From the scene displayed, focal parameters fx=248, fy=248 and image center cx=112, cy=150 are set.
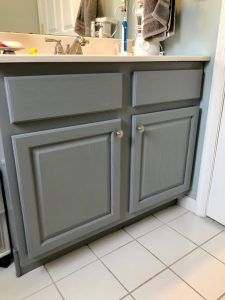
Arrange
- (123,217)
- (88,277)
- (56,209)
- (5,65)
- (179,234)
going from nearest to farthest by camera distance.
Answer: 1. (5,65)
2. (56,209)
3. (88,277)
4. (123,217)
5. (179,234)

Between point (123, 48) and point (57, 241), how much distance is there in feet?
3.67

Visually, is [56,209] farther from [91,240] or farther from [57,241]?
[91,240]

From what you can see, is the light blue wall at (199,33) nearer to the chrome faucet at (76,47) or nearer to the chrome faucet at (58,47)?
the chrome faucet at (76,47)

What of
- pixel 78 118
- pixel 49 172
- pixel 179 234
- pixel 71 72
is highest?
pixel 71 72

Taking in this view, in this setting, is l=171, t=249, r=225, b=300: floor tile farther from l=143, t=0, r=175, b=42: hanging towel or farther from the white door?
l=143, t=0, r=175, b=42: hanging towel

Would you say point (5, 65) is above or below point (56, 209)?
above

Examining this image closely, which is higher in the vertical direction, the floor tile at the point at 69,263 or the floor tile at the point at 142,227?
the floor tile at the point at 69,263

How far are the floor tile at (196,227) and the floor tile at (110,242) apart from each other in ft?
0.99

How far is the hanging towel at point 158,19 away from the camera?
126 centimetres

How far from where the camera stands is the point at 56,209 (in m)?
1.01

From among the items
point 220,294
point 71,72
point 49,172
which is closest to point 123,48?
point 71,72

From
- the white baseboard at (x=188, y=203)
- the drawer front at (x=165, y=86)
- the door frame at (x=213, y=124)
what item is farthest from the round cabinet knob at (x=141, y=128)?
the white baseboard at (x=188, y=203)

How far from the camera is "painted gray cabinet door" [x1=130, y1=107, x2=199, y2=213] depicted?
1188 mm

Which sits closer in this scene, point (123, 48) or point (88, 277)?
point (88, 277)
